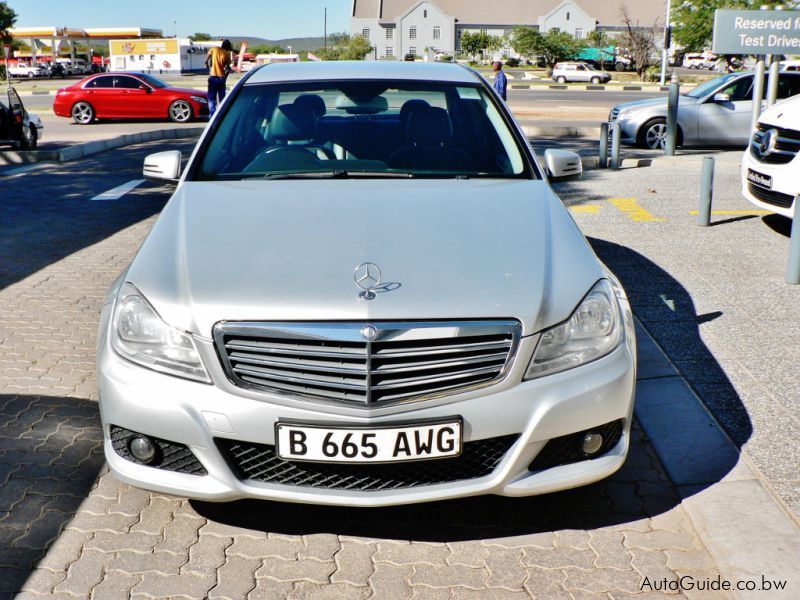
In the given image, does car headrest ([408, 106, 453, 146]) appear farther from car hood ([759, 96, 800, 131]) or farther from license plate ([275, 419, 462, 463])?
car hood ([759, 96, 800, 131])

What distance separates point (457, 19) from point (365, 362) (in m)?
102

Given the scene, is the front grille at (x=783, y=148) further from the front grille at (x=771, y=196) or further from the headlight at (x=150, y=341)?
the headlight at (x=150, y=341)

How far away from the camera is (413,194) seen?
3.95 metres

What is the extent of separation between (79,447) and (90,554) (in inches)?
37.7

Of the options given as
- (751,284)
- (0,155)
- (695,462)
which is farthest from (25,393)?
(0,155)

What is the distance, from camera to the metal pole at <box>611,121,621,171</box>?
13000 millimetres

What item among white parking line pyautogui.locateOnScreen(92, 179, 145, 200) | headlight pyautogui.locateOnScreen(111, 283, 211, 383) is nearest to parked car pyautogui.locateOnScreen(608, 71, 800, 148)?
white parking line pyautogui.locateOnScreen(92, 179, 145, 200)

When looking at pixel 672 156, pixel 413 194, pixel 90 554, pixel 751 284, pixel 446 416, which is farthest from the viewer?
pixel 672 156

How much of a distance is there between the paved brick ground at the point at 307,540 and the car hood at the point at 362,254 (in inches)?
32.3

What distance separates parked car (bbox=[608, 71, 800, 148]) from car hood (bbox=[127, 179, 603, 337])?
42.8 ft

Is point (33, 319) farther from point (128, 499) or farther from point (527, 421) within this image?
point (527, 421)

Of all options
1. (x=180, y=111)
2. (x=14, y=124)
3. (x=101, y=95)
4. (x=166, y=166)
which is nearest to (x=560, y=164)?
(x=166, y=166)

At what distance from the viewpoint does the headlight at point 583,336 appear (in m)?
3.03

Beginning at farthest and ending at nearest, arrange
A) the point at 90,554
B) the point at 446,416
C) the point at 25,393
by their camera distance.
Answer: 1. the point at 25,393
2. the point at 90,554
3. the point at 446,416
